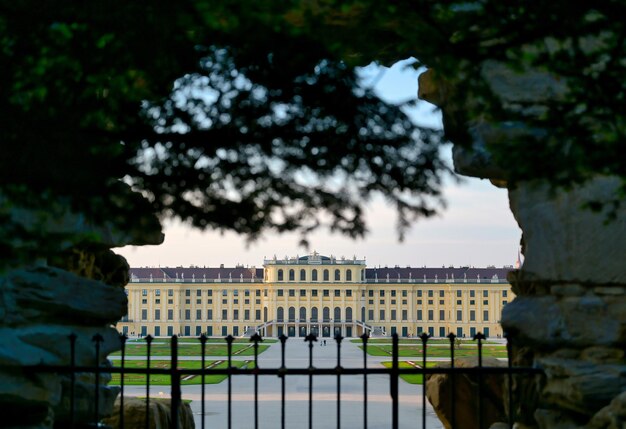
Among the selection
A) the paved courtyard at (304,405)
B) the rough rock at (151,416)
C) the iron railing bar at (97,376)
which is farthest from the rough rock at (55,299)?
the paved courtyard at (304,405)

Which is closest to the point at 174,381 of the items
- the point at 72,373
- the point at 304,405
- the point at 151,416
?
the point at 72,373

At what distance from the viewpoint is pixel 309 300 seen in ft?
263

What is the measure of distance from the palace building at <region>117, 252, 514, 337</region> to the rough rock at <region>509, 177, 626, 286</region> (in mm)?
73476

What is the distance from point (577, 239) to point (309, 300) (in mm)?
76724

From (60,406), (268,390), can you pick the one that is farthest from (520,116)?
(268,390)

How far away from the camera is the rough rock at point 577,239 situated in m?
3.78

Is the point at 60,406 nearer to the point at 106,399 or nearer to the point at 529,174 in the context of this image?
the point at 106,399

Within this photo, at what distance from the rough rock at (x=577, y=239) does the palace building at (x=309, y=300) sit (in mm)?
73476

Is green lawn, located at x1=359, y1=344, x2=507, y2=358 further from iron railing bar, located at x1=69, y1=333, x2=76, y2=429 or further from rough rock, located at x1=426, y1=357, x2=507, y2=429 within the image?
iron railing bar, located at x1=69, y1=333, x2=76, y2=429

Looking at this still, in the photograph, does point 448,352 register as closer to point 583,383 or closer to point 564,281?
point 564,281

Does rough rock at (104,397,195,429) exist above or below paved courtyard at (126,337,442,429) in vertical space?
above

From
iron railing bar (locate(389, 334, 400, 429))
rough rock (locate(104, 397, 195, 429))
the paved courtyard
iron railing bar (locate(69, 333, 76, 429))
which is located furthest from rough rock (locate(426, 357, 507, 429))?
the paved courtyard

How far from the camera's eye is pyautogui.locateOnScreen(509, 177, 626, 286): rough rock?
3.78 metres

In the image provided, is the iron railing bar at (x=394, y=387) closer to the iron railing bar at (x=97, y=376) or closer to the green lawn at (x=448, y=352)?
the iron railing bar at (x=97, y=376)
